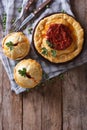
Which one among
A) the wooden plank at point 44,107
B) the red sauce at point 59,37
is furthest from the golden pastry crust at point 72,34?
the wooden plank at point 44,107

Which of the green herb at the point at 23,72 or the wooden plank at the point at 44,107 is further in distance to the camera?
the wooden plank at the point at 44,107

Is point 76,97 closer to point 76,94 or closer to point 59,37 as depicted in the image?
point 76,94

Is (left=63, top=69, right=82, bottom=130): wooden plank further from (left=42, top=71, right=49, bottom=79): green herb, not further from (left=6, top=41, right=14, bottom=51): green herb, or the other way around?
(left=6, top=41, right=14, bottom=51): green herb

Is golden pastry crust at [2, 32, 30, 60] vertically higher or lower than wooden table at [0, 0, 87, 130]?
higher

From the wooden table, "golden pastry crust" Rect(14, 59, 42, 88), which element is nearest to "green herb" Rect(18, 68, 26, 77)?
"golden pastry crust" Rect(14, 59, 42, 88)

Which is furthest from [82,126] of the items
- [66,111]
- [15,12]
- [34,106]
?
[15,12]

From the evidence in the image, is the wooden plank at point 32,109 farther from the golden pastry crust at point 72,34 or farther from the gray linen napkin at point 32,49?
the golden pastry crust at point 72,34

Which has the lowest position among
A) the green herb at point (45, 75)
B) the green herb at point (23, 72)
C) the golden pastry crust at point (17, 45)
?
the green herb at point (45, 75)
